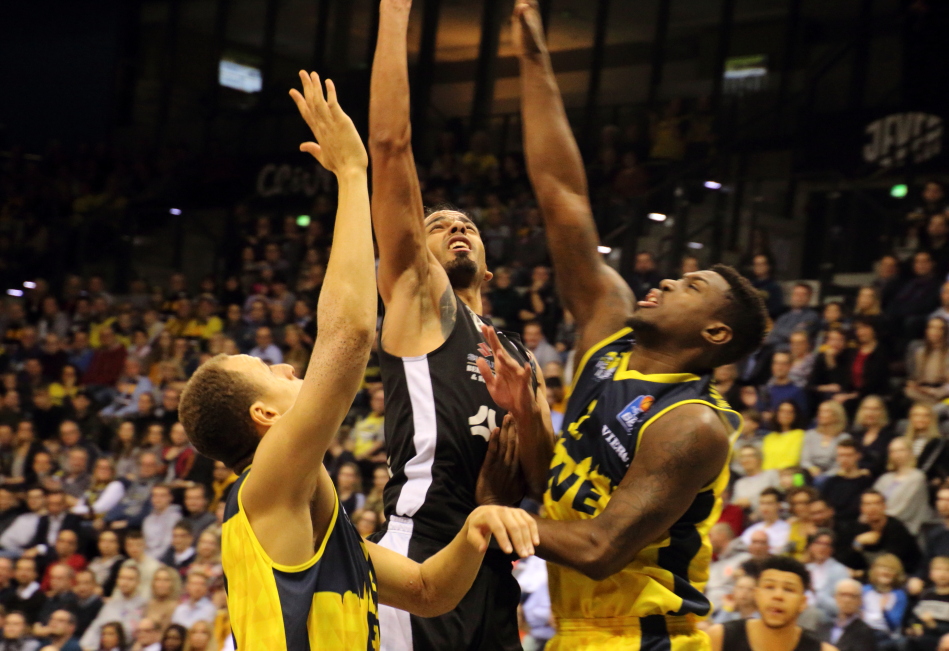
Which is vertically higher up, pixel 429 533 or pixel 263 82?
pixel 263 82

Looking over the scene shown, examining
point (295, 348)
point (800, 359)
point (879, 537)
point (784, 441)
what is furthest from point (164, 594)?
point (879, 537)

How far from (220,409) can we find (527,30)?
180cm

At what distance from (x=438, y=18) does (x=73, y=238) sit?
676cm

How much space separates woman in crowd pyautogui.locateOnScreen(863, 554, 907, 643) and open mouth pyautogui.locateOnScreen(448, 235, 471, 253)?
12.7ft

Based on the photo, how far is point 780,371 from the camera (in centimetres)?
887

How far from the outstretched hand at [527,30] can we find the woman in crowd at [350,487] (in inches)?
224

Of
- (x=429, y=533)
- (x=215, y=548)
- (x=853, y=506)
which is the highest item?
(x=429, y=533)

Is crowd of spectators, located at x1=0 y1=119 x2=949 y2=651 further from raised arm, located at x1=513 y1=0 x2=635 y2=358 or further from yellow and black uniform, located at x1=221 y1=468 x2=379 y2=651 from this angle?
yellow and black uniform, located at x1=221 y1=468 x2=379 y2=651

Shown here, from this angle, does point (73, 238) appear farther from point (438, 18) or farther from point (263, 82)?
point (438, 18)

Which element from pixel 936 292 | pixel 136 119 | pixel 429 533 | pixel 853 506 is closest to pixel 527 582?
pixel 853 506

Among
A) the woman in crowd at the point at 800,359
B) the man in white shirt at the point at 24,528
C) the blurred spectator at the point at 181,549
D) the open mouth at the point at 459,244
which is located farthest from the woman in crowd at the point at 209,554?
the open mouth at the point at 459,244

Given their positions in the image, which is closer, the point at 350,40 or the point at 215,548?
the point at 215,548

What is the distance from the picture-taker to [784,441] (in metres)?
8.21

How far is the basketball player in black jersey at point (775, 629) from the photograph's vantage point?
16.5ft
